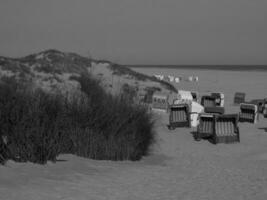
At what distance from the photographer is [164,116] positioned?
1791cm

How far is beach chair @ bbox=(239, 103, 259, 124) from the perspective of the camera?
56.0 ft

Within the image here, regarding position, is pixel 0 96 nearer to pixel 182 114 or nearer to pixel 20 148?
pixel 20 148

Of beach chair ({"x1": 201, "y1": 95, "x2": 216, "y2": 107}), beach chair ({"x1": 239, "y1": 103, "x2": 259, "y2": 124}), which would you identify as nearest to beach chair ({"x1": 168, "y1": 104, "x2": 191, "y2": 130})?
beach chair ({"x1": 239, "y1": 103, "x2": 259, "y2": 124})

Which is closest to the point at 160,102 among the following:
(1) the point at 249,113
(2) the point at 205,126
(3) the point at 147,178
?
(1) the point at 249,113

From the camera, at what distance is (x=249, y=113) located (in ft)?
56.6

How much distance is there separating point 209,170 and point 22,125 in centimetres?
376

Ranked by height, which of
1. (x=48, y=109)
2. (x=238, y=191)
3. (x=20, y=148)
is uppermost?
(x=48, y=109)

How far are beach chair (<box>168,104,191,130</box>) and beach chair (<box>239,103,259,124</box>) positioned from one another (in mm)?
3245

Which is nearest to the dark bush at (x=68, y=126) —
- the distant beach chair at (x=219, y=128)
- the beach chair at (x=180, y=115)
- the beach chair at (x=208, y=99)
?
the distant beach chair at (x=219, y=128)

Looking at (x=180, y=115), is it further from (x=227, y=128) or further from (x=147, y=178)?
(x=147, y=178)

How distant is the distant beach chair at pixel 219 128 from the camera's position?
1282cm

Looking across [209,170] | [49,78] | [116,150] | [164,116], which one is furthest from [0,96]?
[49,78]

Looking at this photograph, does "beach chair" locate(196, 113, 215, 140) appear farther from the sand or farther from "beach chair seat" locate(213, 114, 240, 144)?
the sand

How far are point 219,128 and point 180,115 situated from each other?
2446mm
